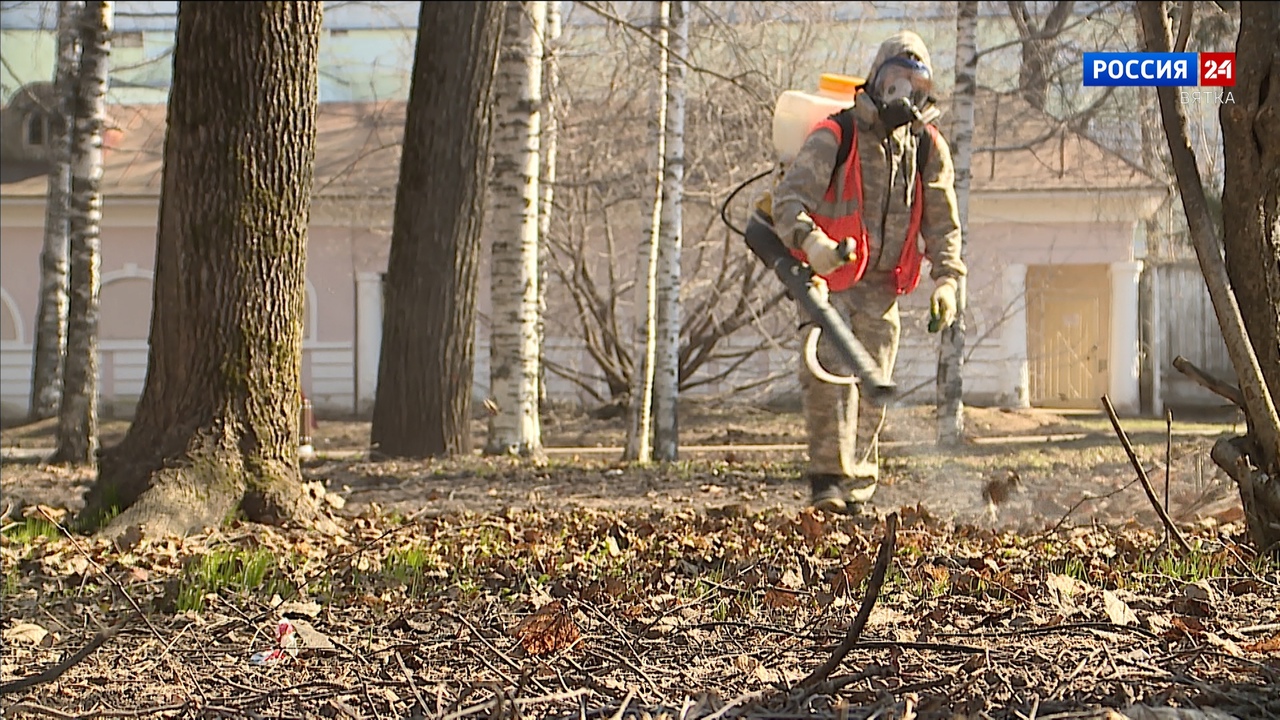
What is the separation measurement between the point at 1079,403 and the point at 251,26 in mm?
23247

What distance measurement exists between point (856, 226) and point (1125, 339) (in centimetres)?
1872

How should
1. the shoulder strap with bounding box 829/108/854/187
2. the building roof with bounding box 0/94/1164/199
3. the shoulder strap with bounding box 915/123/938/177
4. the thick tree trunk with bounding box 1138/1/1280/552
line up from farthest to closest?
the building roof with bounding box 0/94/1164/199
the shoulder strap with bounding box 915/123/938/177
the shoulder strap with bounding box 829/108/854/187
the thick tree trunk with bounding box 1138/1/1280/552

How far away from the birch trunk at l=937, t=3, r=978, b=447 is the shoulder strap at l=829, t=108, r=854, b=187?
7907 mm

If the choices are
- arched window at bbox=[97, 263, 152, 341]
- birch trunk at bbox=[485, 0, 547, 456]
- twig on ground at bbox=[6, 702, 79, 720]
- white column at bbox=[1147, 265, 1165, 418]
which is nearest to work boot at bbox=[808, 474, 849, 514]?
twig on ground at bbox=[6, 702, 79, 720]

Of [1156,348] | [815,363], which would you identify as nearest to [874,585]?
[815,363]

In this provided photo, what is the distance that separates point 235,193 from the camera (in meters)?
5.63

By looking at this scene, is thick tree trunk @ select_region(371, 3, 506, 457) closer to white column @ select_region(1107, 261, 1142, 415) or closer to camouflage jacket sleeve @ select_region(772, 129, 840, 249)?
camouflage jacket sleeve @ select_region(772, 129, 840, 249)

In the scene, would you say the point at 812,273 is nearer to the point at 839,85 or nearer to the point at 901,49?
the point at 901,49

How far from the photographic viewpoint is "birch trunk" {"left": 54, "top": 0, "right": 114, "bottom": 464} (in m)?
12.4

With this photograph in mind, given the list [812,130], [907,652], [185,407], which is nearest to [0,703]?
[907,652]

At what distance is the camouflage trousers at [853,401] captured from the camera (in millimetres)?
6031

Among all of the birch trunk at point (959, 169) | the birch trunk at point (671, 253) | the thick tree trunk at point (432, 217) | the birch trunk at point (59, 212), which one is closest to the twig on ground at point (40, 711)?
the thick tree trunk at point (432, 217)

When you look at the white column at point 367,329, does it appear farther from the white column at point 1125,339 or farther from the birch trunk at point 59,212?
the white column at point 1125,339

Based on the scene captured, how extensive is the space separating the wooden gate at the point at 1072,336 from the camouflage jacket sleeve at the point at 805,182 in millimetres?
20512
